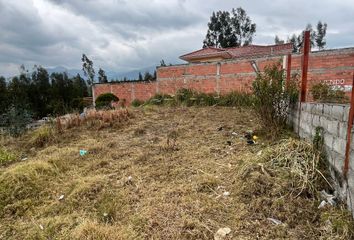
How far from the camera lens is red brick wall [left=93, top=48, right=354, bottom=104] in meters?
6.76

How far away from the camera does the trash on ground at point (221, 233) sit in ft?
5.96

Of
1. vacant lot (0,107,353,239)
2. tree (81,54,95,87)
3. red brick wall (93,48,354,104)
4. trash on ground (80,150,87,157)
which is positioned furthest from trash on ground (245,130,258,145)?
tree (81,54,95,87)

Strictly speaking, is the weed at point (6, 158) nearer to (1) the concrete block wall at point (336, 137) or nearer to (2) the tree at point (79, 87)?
(1) the concrete block wall at point (336, 137)

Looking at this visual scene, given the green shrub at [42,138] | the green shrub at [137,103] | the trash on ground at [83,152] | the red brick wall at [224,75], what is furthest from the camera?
the green shrub at [137,103]

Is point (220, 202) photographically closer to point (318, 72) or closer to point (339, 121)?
point (339, 121)

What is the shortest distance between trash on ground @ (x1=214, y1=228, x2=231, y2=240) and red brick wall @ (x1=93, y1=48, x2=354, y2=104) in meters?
3.43

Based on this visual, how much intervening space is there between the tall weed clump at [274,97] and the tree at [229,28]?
25809 mm

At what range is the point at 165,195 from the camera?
247cm

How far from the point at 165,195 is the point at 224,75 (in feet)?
25.0

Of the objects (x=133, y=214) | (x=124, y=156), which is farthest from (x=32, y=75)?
(x=133, y=214)

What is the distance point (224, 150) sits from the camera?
3.67 metres

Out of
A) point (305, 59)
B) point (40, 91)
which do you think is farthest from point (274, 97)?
point (40, 91)

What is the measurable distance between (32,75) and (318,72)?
80.6ft

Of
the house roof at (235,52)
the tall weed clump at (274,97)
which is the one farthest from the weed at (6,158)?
the house roof at (235,52)
